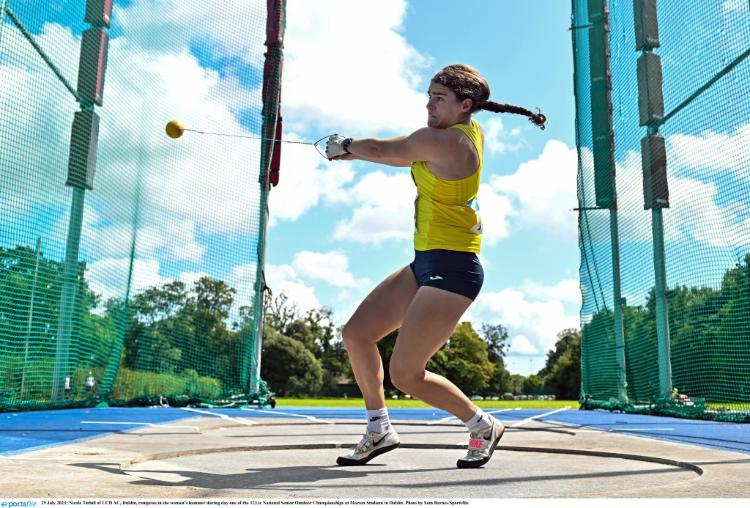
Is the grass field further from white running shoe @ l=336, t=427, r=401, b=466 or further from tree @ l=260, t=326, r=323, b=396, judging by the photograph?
tree @ l=260, t=326, r=323, b=396

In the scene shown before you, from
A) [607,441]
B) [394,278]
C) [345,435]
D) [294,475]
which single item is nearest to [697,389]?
[607,441]

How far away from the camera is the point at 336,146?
320 centimetres

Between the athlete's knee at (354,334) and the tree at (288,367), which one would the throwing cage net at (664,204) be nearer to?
the athlete's knee at (354,334)

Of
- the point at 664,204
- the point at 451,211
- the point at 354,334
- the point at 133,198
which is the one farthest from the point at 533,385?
the point at 451,211

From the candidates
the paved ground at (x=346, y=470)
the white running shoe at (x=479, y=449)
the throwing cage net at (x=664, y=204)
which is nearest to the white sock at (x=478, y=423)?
the white running shoe at (x=479, y=449)

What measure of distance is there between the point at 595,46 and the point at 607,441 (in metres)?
7.63

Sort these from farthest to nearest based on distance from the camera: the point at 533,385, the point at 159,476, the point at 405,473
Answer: the point at 533,385, the point at 405,473, the point at 159,476

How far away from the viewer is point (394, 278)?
3359 millimetres

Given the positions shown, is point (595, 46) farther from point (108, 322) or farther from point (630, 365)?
point (108, 322)

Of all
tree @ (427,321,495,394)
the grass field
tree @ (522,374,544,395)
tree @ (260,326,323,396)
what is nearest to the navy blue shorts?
the grass field

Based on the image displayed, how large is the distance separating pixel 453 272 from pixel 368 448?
86 cm

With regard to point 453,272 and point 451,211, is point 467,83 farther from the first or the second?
point 453,272

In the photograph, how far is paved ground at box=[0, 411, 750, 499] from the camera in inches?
87.6

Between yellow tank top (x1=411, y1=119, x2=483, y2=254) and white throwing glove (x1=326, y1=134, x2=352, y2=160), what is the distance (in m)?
0.34
